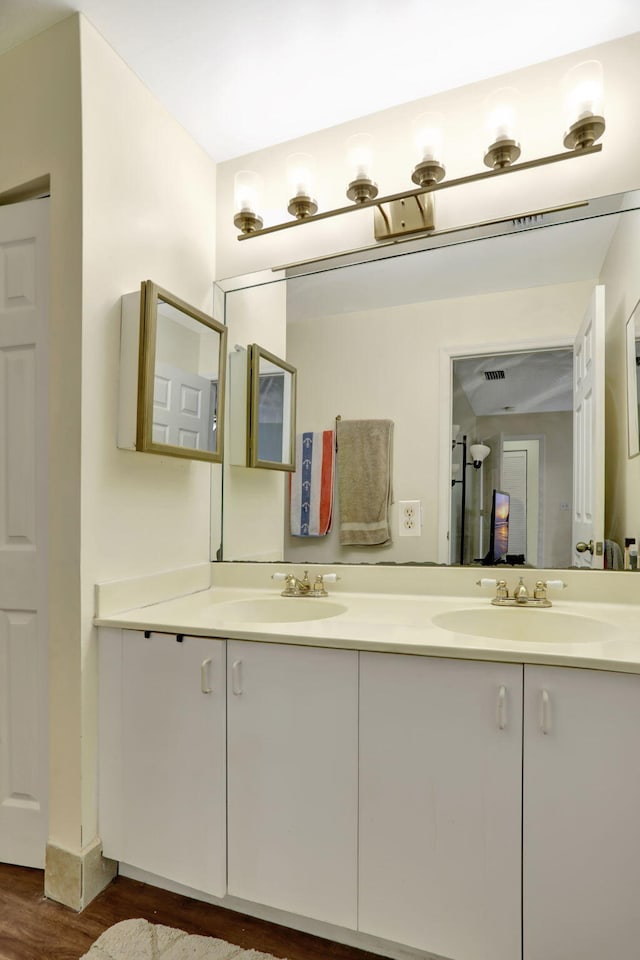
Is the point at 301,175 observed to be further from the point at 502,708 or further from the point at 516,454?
the point at 502,708

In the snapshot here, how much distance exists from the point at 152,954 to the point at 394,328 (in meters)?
1.88

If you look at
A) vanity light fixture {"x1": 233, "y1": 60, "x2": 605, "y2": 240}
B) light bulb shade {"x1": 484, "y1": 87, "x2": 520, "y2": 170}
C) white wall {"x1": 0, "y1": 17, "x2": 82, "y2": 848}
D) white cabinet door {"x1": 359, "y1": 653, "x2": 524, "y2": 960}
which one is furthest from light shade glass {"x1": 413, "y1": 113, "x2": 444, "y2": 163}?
white cabinet door {"x1": 359, "y1": 653, "x2": 524, "y2": 960}

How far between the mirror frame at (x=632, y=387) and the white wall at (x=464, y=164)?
389 mm

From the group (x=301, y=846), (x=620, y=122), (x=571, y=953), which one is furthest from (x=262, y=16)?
(x=571, y=953)

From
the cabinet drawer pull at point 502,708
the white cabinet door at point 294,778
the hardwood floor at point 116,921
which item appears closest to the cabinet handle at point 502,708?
the cabinet drawer pull at point 502,708

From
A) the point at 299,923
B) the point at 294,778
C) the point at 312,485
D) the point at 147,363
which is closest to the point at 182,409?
the point at 147,363

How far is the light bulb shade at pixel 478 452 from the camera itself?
1719 mm

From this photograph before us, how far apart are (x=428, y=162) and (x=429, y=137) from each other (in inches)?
3.4

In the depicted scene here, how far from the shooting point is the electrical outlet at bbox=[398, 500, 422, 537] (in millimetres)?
1795

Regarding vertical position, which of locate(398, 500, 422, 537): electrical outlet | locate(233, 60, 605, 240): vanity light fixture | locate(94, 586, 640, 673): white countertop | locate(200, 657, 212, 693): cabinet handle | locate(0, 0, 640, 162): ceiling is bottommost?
locate(200, 657, 212, 693): cabinet handle

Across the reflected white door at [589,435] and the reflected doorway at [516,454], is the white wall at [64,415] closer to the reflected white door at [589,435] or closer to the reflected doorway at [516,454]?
the reflected doorway at [516,454]

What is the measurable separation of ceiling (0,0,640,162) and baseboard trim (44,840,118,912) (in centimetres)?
232

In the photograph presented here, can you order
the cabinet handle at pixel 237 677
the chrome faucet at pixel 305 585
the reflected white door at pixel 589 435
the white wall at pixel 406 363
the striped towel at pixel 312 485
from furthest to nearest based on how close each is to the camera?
1. the striped towel at pixel 312 485
2. the chrome faucet at pixel 305 585
3. the white wall at pixel 406 363
4. the reflected white door at pixel 589 435
5. the cabinet handle at pixel 237 677

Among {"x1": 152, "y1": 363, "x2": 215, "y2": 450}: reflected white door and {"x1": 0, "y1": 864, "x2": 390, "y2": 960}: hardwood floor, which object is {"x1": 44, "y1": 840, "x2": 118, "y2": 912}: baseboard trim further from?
{"x1": 152, "y1": 363, "x2": 215, "y2": 450}: reflected white door
